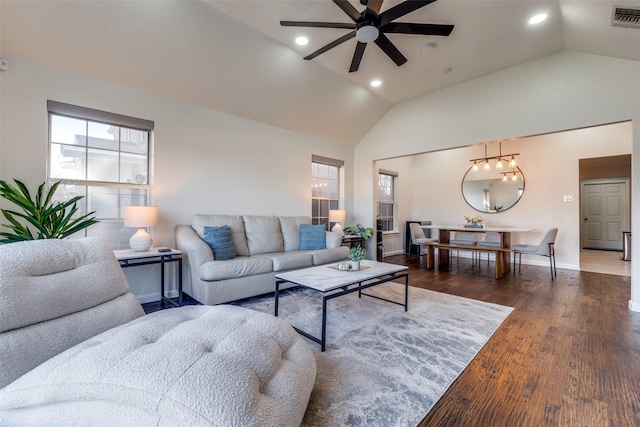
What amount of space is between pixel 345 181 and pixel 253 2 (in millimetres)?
3717

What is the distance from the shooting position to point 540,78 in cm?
369

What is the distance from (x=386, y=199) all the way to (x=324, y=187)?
2059 mm

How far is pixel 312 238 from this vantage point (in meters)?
4.38

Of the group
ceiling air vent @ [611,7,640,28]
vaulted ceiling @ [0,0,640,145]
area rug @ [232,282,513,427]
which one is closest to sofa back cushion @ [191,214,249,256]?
area rug @ [232,282,513,427]

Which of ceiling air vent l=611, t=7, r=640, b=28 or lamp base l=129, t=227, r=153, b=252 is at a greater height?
ceiling air vent l=611, t=7, r=640, b=28

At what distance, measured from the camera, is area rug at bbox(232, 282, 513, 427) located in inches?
59.7

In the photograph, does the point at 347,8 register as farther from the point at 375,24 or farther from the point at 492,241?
the point at 492,241

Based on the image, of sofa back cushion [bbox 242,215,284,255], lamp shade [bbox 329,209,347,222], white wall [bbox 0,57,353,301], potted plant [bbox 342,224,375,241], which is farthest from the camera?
potted plant [bbox 342,224,375,241]

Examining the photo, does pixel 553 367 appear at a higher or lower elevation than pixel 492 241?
lower

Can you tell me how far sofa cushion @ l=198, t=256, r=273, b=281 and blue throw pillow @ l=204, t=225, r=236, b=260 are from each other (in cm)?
18

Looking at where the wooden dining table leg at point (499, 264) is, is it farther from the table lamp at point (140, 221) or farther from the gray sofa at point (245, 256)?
the table lamp at point (140, 221)

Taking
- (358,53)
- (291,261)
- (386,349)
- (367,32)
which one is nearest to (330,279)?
(386,349)

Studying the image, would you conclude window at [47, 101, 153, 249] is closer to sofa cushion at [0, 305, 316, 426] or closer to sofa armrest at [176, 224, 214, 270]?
sofa armrest at [176, 224, 214, 270]

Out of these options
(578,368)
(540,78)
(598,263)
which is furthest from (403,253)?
(578,368)
